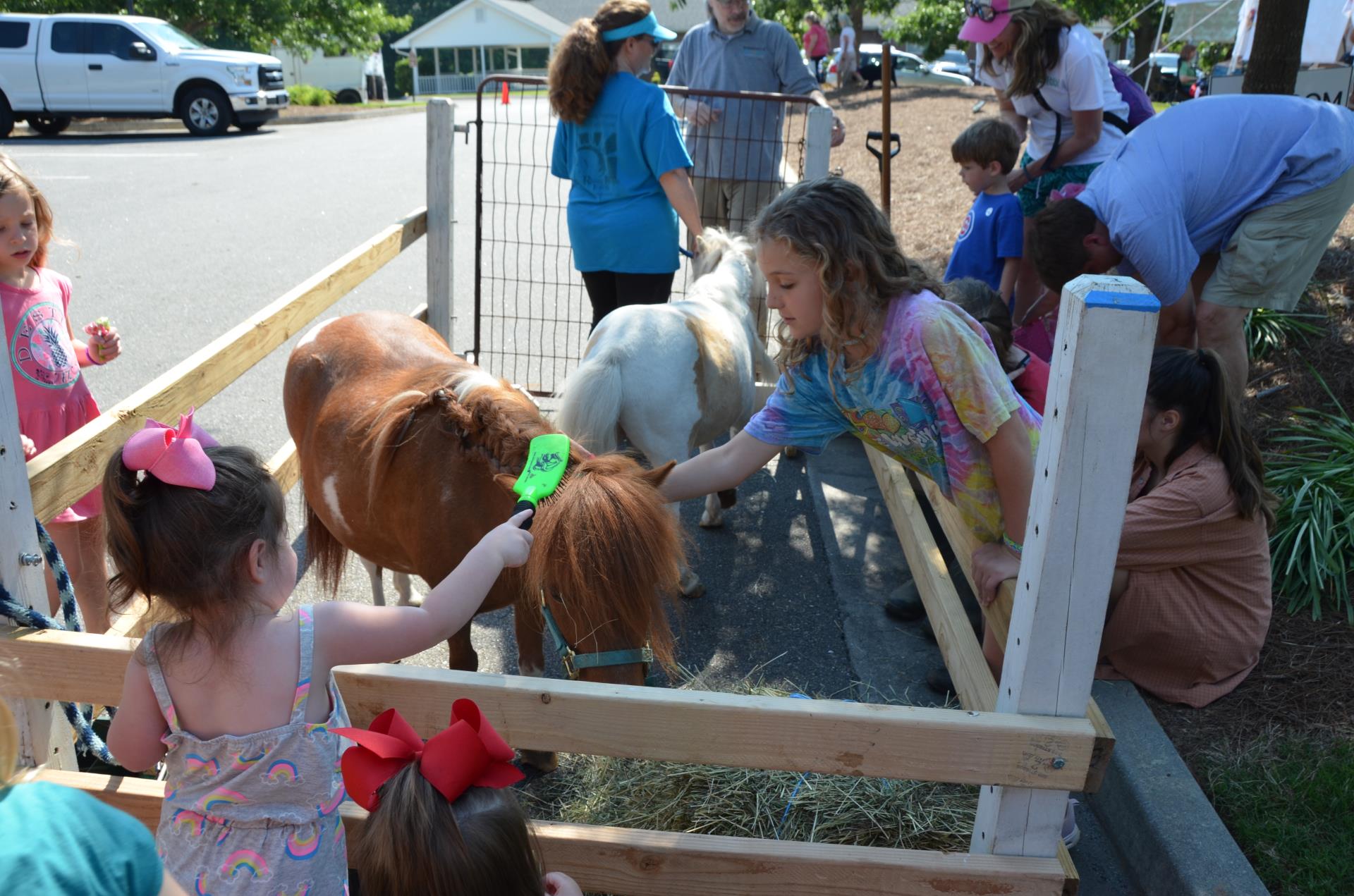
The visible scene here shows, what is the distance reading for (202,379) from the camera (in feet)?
9.51

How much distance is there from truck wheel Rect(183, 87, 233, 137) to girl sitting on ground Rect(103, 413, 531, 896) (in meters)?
Result: 20.5

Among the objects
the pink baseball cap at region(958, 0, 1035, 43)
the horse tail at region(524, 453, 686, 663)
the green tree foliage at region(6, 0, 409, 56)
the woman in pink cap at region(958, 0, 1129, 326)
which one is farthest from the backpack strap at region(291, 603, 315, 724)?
the green tree foliage at region(6, 0, 409, 56)

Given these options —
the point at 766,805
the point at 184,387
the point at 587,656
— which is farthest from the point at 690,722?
the point at 184,387

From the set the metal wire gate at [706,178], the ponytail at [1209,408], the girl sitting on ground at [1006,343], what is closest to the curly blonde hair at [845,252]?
the ponytail at [1209,408]

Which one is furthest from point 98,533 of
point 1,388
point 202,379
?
point 1,388

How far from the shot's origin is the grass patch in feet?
8.07

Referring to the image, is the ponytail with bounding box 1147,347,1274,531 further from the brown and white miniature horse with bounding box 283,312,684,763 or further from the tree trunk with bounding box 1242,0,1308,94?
the tree trunk with bounding box 1242,0,1308,94

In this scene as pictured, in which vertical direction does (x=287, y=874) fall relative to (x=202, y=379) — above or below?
below

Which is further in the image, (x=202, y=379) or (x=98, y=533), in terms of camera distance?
(x=98, y=533)

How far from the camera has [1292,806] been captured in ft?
8.72

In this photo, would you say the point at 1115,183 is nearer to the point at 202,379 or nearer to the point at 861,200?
the point at 861,200

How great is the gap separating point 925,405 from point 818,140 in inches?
114

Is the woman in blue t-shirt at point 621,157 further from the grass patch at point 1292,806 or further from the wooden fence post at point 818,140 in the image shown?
the grass patch at point 1292,806

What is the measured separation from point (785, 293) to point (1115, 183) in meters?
1.98
